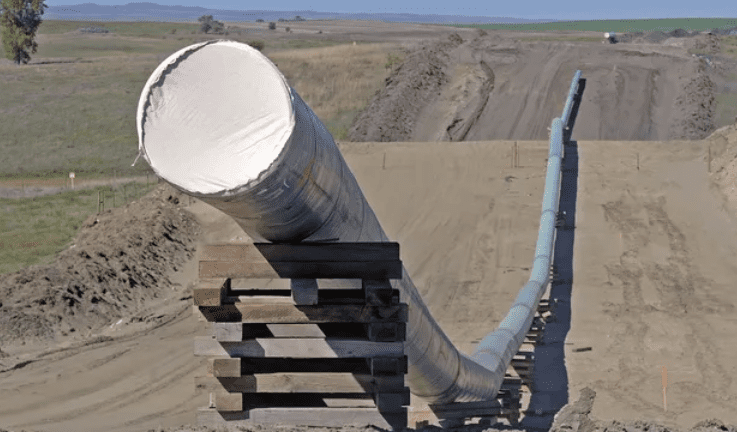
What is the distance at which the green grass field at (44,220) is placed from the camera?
25.8m

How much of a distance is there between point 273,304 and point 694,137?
26641 millimetres

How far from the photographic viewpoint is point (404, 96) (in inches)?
1406

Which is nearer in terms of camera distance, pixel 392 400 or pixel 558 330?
pixel 392 400

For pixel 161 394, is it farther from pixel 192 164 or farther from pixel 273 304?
pixel 192 164

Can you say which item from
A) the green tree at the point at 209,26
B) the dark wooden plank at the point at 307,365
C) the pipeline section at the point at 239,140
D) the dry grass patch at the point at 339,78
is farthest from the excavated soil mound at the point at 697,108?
the green tree at the point at 209,26

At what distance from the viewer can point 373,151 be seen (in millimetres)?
28000

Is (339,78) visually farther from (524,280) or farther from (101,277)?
(101,277)

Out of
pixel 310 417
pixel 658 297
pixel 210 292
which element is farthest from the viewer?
pixel 658 297

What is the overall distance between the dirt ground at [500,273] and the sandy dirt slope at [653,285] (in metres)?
0.05

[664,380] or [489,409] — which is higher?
[489,409]

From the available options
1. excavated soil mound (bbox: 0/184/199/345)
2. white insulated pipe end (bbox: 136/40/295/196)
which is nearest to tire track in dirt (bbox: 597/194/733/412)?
excavated soil mound (bbox: 0/184/199/345)

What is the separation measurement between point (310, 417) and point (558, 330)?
9732mm

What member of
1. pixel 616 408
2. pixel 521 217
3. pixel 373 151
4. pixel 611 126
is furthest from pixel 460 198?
pixel 616 408

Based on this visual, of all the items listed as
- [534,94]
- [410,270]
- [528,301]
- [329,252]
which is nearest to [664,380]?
[528,301]
